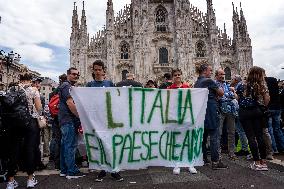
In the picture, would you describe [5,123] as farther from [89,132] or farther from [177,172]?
[177,172]

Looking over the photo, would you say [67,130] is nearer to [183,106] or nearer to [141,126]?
[141,126]

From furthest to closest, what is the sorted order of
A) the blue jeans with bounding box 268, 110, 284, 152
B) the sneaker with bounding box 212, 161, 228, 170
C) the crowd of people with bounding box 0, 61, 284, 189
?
the blue jeans with bounding box 268, 110, 284, 152
the sneaker with bounding box 212, 161, 228, 170
the crowd of people with bounding box 0, 61, 284, 189

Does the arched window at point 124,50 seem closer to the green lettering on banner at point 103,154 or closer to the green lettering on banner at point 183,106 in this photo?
the green lettering on banner at point 183,106

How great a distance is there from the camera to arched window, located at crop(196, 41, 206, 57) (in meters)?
34.4

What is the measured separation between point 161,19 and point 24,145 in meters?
31.5

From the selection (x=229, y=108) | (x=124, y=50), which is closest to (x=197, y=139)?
(x=229, y=108)

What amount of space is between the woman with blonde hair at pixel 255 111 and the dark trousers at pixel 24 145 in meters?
3.97

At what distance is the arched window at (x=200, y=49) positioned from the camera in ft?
113

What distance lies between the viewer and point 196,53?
34375 millimetres

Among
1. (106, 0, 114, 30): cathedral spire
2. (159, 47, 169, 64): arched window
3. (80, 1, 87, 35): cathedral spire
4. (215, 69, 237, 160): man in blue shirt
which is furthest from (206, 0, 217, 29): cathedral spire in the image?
(215, 69, 237, 160): man in blue shirt

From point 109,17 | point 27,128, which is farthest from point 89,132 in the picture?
point 109,17

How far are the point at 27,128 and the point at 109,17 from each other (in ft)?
96.1

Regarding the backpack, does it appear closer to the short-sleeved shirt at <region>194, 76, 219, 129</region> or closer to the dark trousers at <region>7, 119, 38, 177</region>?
the dark trousers at <region>7, 119, 38, 177</region>

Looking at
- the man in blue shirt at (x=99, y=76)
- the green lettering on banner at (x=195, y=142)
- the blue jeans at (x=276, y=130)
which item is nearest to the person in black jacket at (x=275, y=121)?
the blue jeans at (x=276, y=130)
